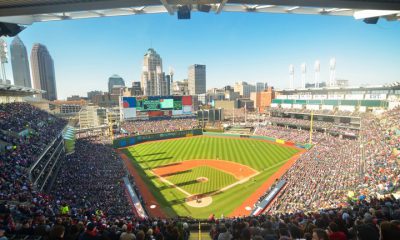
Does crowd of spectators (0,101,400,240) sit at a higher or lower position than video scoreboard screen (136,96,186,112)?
lower

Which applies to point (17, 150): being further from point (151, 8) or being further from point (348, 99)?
point (348, 99)

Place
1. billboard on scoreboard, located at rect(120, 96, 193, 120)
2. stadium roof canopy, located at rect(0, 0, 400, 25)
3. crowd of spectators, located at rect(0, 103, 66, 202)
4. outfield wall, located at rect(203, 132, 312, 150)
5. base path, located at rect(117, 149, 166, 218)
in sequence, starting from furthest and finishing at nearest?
billboard on scoreboard, located at rect(120, 96, 193, 120), outfield wall, located at rect(203, 132, 312, 150), base path, located at rect(117, 149, 166, 218), crowd of spectators, located at rect(0, 103, 66, 202), stadium roof canopy, located at rect(0, 0, 400, 25)

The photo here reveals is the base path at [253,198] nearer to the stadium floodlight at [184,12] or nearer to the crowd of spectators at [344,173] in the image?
the crowd of spectators at [344,173]

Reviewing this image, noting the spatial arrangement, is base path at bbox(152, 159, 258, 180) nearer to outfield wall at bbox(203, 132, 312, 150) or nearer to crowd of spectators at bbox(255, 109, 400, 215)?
crowd of spectators at bbox(255, 109, 400, 215)

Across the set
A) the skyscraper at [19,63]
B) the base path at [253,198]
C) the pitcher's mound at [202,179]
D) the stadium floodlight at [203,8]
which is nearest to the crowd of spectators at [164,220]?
the base path at [253,198]

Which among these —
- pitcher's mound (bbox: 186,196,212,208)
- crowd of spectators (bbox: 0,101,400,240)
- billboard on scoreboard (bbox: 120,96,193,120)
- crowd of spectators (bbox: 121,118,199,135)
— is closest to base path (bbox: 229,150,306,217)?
crowd of spectators (bbox: 0,101,400,240)
